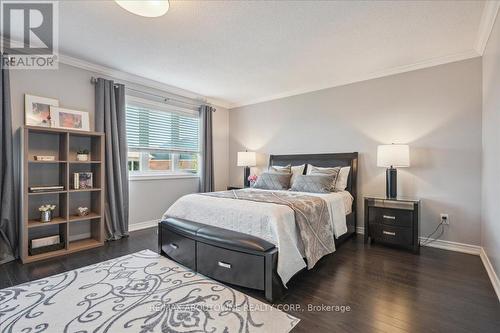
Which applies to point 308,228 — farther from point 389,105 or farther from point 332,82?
point 332,82

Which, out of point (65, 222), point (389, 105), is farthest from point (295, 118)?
point (65, 222)

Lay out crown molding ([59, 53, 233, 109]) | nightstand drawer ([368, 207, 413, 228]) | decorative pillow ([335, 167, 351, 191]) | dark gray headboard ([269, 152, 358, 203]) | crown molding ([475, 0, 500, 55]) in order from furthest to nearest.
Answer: dark gray headboard ([269, 152, 358, 203]) → decorative pillow ([335, 167, 351, 191]) → crown molding ([59, 53, 233, 109]) → nightstand drawer ([368, 207, 413, 228]) → crown molding ([475, 0, 500, 55])

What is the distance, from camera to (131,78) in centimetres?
383

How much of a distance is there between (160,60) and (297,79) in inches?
83.1

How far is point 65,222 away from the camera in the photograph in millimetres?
2965

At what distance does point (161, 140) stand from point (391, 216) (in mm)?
3877

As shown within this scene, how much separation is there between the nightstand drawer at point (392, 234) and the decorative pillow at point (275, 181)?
1.36 m

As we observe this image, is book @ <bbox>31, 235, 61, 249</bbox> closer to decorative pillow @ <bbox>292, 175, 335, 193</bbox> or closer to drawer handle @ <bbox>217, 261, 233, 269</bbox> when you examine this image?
drawer handle @ <bbox>217, 261, 233, 269</bbox>

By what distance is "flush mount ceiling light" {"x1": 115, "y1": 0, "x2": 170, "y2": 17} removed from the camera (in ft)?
5.96

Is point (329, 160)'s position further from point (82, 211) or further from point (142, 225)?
point (82, 211)

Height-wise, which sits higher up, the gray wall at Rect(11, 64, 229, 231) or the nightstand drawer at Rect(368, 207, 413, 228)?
the gray wall at Rect(11, 64, 229, 231)

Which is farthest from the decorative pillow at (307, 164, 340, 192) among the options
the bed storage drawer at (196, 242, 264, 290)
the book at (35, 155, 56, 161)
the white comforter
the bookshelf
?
the book at (35, 155, 56, 161)

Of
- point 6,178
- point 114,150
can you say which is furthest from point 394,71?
point 6,178

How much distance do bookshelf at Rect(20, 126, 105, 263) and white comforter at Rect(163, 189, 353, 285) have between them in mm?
1313
